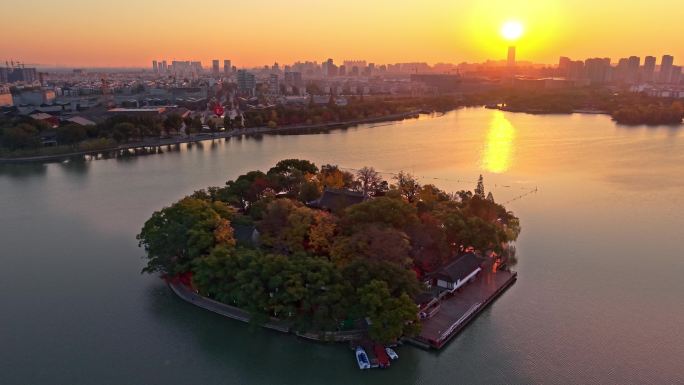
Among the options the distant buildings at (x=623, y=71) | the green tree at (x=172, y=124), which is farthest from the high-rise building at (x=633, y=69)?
the green tree at (x=172, y=124)

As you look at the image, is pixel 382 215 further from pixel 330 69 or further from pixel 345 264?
pixel 330 69

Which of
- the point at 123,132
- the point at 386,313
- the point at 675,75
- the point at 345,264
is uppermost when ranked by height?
the point at 675,75

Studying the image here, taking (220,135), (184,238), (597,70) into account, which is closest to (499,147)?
(220,135)

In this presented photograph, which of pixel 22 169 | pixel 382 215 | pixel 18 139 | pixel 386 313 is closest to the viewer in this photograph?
pixel 386 313

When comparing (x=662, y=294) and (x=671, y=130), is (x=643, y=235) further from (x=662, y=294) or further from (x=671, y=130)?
(x=671, y=130)

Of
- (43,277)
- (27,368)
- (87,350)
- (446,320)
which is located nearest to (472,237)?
(446,320)

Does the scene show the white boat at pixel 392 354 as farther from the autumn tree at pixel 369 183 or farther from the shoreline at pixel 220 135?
the shoreline at pixel 220 135
